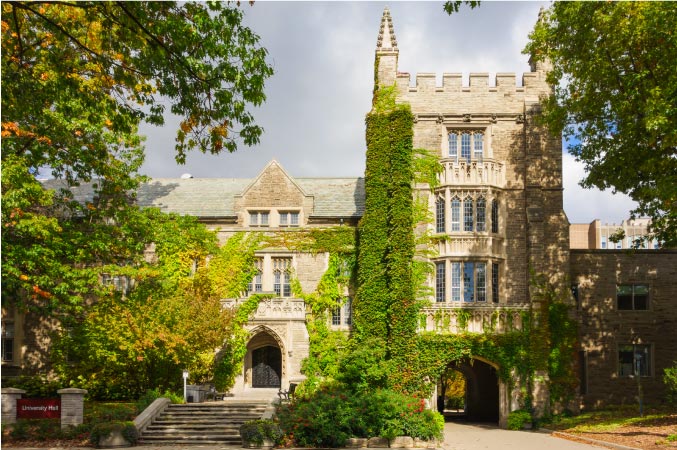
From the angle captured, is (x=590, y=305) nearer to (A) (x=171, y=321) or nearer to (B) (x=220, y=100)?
(A) (x=171, y=321)

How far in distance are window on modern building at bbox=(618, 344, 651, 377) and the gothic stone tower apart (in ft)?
15.3

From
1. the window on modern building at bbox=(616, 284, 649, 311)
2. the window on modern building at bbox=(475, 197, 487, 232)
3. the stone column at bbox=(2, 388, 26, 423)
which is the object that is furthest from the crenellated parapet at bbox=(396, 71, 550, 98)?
the stone column at bbox=(2, 388, 26, 423)

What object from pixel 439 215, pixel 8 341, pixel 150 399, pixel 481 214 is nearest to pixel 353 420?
pixel 150 399

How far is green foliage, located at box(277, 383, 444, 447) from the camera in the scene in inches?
770

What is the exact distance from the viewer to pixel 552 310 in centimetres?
2731

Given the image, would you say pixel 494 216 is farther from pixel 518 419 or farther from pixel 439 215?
pixel 518 419

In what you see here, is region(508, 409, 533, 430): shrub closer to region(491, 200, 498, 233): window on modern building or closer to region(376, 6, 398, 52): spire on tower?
region(491, 200, 498, 233): window on modern building

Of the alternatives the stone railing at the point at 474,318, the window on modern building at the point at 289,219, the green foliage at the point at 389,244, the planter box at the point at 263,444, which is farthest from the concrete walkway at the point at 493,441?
the window on modern building at the point at 289,219

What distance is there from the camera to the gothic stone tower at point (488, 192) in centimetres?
2762

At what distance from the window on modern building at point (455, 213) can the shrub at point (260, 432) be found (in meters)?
12.1

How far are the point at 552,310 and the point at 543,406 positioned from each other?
3.74 m

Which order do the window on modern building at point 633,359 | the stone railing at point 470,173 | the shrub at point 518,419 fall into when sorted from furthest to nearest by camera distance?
1. the window on modern building at point 633,359
2. the stone railing at point 470,173
3. the shrub at point 518,419

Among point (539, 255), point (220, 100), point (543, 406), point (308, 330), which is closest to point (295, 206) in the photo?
point (308, 330)

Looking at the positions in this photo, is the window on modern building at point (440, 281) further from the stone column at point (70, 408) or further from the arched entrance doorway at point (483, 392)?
the stone column at point (70, 408)
